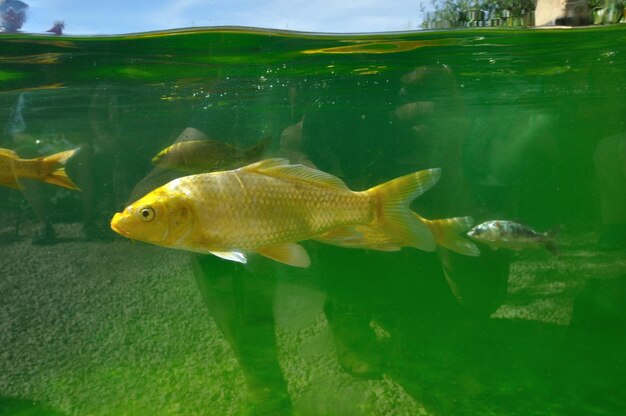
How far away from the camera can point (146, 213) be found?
11.5 ft

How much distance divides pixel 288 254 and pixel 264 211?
381mm

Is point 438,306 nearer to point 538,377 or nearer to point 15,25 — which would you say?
point 538,377

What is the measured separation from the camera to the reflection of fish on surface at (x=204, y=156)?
18.0 ft

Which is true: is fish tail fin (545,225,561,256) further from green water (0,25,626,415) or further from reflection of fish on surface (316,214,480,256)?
reflection of fish on surface (316,214,480,256)

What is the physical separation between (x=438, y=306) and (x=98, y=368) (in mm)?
9431

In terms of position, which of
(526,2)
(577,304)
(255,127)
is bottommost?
(577,304)

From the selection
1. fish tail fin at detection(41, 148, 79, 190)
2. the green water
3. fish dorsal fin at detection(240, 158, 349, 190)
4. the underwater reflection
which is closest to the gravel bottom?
the green water

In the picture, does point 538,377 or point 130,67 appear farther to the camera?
point 130,67

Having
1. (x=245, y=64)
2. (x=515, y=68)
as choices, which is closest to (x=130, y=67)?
(x=245, y=64)

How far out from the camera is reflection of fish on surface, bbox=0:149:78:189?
17.7 ft

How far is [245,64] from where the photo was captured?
10094mm

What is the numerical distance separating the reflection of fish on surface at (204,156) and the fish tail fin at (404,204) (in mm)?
2141

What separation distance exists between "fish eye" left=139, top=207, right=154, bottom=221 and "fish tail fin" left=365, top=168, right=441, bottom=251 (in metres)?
1.70

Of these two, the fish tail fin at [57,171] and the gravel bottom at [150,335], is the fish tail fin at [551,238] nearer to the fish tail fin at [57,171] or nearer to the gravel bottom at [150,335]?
the gravel bottom at [150,335]
